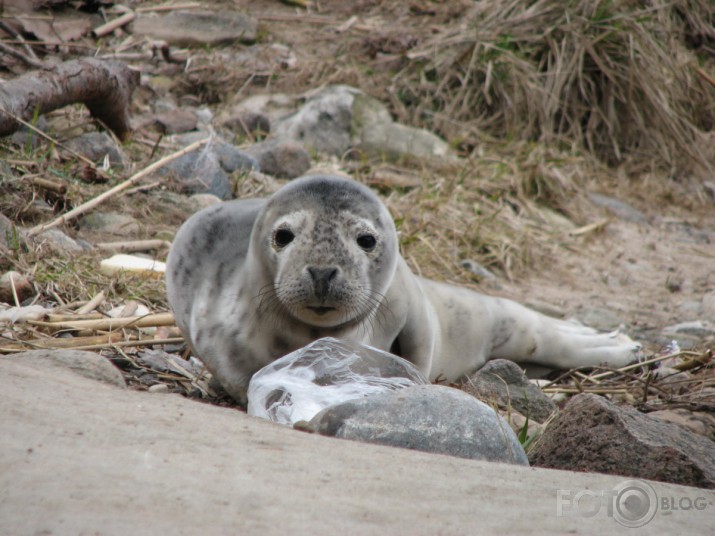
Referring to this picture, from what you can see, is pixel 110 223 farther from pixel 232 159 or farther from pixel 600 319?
pixel 600 319

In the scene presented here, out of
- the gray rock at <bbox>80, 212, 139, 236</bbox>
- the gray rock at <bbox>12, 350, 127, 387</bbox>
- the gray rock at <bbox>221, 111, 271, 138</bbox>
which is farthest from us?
the gray rock at <bbox>221, 111, 271, 138</bbox>

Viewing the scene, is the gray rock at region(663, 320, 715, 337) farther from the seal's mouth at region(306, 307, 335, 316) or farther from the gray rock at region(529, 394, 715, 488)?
the seal's mouth at region(306, 307, 335, 316)

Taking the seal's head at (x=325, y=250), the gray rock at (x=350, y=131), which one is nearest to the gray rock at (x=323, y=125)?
the gray rock at (x=350, y=131)

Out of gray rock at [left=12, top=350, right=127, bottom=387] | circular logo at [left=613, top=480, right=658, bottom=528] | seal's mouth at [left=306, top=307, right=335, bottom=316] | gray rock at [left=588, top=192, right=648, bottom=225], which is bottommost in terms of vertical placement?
gray rock at [left=588, top=192, right=648, bottom=225]

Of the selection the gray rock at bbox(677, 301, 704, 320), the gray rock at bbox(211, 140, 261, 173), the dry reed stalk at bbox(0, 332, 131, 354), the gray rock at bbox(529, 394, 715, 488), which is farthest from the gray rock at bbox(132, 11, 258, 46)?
the gray rock at bbox(529, 394, 715, 488)

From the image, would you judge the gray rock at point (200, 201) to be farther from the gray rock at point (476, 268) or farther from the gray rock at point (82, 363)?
the gray rock at point (82, 363)

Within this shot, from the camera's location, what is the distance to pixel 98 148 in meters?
5.83

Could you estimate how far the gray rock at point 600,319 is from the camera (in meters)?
5.45

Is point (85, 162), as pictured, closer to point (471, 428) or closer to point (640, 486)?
point (471, 428)

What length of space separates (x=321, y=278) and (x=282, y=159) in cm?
376

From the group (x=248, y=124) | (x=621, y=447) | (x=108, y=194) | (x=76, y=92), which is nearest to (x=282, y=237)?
(x=621, y=447)

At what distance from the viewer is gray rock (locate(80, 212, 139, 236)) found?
5113 millimetres

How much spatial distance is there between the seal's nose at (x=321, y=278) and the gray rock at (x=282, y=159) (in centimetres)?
366

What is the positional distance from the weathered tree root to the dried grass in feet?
9.92
